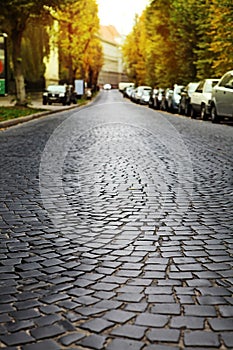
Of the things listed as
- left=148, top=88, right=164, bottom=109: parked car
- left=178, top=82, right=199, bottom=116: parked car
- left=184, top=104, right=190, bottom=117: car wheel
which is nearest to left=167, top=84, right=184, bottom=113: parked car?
left=178, top=82, right=199, bottom=116: parked car

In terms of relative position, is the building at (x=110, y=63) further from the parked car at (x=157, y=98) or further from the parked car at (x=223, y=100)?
the parked car at (x=223, y=100)

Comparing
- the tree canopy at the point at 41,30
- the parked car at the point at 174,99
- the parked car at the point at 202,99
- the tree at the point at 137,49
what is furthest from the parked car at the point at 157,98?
the tree at the point at 137,49

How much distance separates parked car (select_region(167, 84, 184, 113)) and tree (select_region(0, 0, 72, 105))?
8431 millimetres

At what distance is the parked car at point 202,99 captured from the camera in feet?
82.1

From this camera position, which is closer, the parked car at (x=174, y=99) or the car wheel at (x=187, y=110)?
the car wheel at (x=187, y=110)

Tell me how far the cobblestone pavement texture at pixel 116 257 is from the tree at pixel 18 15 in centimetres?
1809

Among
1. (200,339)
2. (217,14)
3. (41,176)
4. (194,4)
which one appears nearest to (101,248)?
(200,339)

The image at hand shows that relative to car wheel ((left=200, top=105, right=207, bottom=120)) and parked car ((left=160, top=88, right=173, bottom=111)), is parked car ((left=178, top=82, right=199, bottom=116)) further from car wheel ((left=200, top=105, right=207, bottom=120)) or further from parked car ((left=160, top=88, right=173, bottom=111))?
parked car ((left=160, top=88, right=173, bottom=111))

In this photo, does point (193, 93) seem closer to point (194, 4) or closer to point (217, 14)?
point (217, 14)

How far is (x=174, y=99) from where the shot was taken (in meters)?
33.3

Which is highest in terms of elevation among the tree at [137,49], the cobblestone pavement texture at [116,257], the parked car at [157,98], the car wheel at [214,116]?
the tree at [137,49]

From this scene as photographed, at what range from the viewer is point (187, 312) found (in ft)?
10.5

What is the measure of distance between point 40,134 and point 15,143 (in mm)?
2878

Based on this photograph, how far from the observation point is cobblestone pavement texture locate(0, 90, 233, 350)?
2.94m
